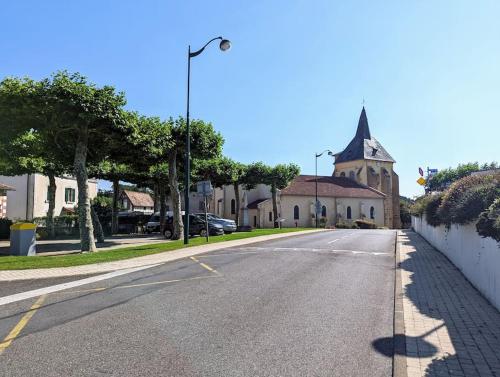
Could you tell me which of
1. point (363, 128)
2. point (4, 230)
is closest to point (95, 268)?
point (4, 230)

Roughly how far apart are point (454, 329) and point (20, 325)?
6.41 m

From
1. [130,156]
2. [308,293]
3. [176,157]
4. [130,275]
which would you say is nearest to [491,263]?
[308,293]

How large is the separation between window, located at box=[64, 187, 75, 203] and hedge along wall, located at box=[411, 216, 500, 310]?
1679 inches

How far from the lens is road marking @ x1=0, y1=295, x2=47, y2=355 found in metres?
5.68

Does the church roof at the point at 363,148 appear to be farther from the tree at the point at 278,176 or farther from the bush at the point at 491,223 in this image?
the bush at the point at 491,223

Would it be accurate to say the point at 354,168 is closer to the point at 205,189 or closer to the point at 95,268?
the point at 205,189

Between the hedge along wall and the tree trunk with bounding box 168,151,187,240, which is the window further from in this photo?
the hedge along wall

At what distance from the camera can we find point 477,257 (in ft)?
31.7

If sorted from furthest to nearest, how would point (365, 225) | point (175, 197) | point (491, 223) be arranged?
point (365, 225), point (175, 197), point (491, 223)

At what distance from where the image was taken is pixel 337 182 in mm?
75500

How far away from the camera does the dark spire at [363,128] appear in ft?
290

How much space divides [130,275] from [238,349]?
23.2ft

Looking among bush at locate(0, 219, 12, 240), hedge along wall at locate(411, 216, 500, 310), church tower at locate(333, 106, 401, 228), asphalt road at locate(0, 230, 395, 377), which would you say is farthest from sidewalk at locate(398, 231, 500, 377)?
church tower at locate(333, 106, 401, 228)

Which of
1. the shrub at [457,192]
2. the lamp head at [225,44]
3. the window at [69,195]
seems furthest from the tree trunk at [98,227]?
the window at [69,195]
